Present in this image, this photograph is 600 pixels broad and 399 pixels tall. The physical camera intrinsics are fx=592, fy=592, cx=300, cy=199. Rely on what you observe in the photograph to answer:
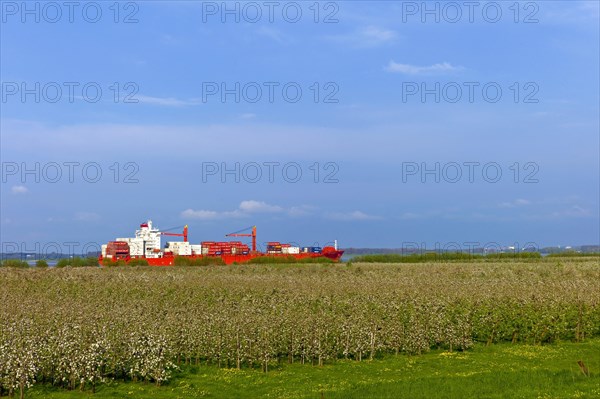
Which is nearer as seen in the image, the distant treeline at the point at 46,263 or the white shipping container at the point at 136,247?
the distant treeline at the point at 46,263

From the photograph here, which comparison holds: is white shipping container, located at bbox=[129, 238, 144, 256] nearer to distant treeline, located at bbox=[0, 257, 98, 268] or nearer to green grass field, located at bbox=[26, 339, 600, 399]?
distant treeline, located at bbox=[0, 257, 98, 268]

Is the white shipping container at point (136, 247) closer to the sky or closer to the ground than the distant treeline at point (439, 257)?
closer to the sky

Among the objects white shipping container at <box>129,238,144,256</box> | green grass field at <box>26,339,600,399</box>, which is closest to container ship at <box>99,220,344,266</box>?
white shipping container at <box>129,238,144,256</box>

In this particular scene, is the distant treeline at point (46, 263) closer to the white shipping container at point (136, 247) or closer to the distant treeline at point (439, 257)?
the white shipping container at point (136, 247)

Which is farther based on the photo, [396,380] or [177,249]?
[177,249]

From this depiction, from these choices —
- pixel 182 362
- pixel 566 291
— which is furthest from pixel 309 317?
pixel 566 291

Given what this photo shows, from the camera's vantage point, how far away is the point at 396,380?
18.7m

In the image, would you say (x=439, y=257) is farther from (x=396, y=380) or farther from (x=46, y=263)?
(x=396, y=380)

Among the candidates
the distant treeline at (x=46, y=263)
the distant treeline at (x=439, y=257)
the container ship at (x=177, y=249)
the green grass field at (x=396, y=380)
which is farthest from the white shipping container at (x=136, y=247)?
the green grass field at (x=396, y=380)

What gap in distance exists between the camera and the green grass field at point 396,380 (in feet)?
54.5

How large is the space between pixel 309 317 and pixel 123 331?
22.8 ft

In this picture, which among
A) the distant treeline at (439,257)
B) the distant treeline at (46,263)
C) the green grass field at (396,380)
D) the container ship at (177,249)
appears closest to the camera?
the green grass field at (396,380)

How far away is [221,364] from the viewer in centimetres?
2094

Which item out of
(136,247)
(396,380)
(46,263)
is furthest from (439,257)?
(396,380)
